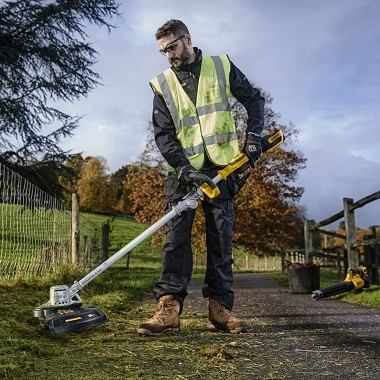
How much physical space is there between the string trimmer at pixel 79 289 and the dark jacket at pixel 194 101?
0.83 feet

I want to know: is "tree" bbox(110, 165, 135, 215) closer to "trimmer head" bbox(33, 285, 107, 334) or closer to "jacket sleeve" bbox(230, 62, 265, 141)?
"jacket sleeve" bbox(230, 62, 265, 141)

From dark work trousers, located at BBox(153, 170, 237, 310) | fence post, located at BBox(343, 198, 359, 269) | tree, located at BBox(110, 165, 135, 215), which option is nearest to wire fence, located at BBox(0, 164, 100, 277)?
dark work trousers, located at BBox(153, 170, 237, 310)

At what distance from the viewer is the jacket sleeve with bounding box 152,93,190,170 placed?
3.72m

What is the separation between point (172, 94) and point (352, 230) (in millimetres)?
5860

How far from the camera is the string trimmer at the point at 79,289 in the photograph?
3.42m

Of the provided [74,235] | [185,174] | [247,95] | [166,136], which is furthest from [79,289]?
[74,235]

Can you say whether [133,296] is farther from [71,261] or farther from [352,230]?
[352,230]

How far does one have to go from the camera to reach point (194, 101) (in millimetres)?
3895

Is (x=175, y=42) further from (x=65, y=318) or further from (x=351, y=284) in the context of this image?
(x=351, y=284)

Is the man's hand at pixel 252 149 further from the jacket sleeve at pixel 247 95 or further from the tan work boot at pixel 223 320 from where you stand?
the tan work boot at pixel 223 320

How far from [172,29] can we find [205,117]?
702mm

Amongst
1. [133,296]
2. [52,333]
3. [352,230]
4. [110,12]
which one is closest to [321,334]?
[52,333]

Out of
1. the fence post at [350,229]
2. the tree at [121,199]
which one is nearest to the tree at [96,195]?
the tree at [121,199]

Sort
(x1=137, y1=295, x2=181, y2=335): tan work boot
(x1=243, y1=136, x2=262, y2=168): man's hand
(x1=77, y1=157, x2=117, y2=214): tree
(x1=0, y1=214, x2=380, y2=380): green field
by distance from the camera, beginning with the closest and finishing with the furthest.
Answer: (x1=0, y1=214, x2=380, y2=380): green field < (x1=137, y1=295, x2=181, y2=335): tan work boot < (x1=243, y1=136, x2=262, y2=168): man's hand < (x1=77, y1=157, x2=117, y2=214): tree
